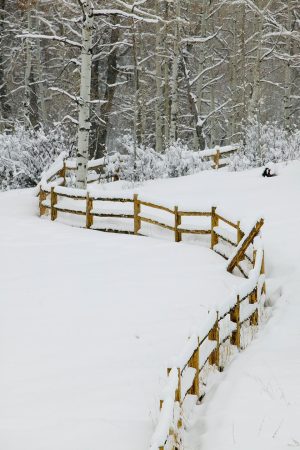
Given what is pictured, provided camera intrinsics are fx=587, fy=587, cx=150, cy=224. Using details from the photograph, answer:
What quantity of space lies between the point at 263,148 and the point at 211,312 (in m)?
15.1

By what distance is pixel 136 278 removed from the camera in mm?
10953

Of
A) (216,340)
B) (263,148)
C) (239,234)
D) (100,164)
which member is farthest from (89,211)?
(263,148)

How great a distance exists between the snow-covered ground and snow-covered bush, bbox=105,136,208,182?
20.5ft

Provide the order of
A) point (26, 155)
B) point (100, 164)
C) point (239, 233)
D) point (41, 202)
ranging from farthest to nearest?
point (100, 164) → point (26, 155) → point (41, 202) → point (239, 233)

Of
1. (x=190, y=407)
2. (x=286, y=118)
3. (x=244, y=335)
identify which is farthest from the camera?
(x=286, y=118)

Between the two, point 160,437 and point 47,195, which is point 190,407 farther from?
point 47,195

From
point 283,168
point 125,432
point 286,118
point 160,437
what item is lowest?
point 125,432

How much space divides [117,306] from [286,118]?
16780mm

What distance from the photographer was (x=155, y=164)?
21453 mm

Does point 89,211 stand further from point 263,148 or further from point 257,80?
point 257,80

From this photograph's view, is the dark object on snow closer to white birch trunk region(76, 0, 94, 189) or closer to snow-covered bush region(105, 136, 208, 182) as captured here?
snow-covered bush region(105, 136, 208, 182)

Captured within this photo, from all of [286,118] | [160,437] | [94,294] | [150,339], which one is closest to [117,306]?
[94,294]

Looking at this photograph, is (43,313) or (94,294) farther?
(94,294)

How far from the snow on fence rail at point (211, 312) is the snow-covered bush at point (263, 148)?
247 inches
